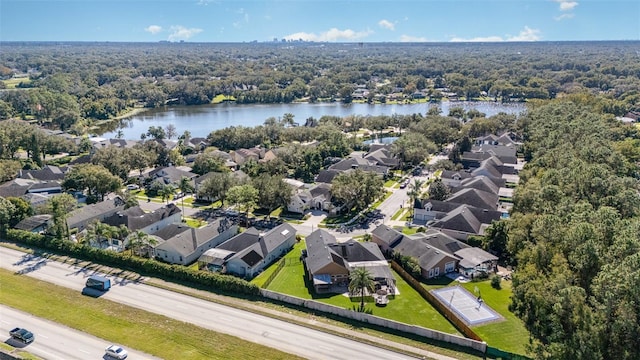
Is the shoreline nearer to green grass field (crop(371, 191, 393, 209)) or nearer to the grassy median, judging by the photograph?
green grass field (crop(371, 191, 393, 209))

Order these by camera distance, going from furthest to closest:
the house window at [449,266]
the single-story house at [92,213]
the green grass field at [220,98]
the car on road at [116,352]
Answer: the green grass field at [220,98], the single-story house at [92,213], the house window at [449,266], the car on road at [116,352]

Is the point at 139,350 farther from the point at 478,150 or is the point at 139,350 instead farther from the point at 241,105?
the point at 241,105

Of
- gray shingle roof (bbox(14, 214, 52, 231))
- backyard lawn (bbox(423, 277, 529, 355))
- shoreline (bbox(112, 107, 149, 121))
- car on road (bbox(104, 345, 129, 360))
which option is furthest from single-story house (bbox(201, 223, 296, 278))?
shoreline (bbox(112, 107, 149, 121))

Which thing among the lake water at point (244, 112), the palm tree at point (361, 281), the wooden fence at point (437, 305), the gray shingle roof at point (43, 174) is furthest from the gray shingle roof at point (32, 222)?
the lake water at point (244, 112)

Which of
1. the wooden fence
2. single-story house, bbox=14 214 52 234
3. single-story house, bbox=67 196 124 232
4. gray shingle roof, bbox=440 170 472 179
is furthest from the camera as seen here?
gray shingle roof, bbox=440 170 472 179

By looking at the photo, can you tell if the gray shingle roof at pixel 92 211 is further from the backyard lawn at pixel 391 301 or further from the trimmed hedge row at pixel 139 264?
the backyard lawn at pixel 391 301
